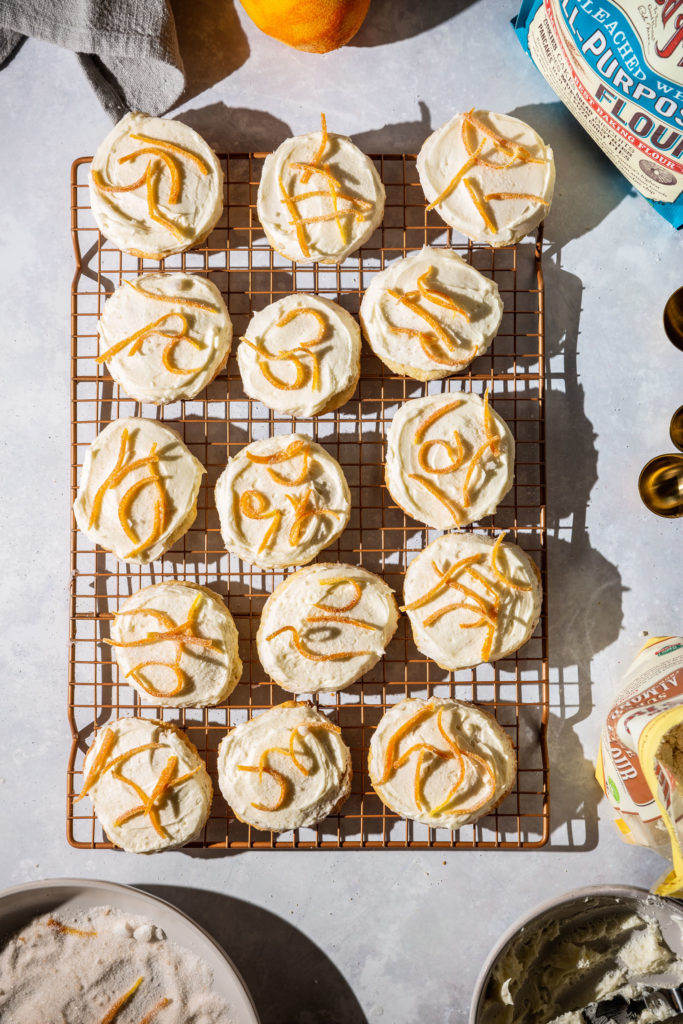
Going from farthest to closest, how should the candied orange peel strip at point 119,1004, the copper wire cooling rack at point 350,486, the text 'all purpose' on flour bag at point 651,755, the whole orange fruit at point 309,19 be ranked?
1. the copper wire cooling rack at point 350,486
2. the candied orange peel strip at point 119,1004
3. the whole orange fruit at point 309,19
4. the text 'all purpose' on flour bag at point 651,755

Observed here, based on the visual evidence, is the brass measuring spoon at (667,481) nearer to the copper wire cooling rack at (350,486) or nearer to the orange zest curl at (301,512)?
the copper wire cooling rack at (350,486)

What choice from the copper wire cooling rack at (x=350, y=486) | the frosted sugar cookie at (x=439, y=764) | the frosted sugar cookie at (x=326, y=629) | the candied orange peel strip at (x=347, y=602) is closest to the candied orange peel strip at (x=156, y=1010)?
the copper wire cooling rack at (x=350, y=486)

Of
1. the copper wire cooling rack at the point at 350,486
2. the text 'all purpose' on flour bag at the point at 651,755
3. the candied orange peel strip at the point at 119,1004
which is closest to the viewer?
the text 'all purpose' on flour bag at the point at 651,755

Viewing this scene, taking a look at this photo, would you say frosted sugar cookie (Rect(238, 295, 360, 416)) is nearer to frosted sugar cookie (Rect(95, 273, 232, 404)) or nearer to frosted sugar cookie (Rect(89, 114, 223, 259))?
frosted sugar cookie (Rect(95, 273, 232, 404))

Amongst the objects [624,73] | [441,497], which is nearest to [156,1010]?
[441,497]

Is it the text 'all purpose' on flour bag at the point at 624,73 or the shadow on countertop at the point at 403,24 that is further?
the shadow on countertop at the point at 403,24

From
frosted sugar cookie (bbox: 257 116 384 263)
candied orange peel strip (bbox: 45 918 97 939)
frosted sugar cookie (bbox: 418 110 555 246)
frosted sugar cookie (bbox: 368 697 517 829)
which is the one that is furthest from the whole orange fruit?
candied orange peel strip (bbox: 45 918 97 939)
